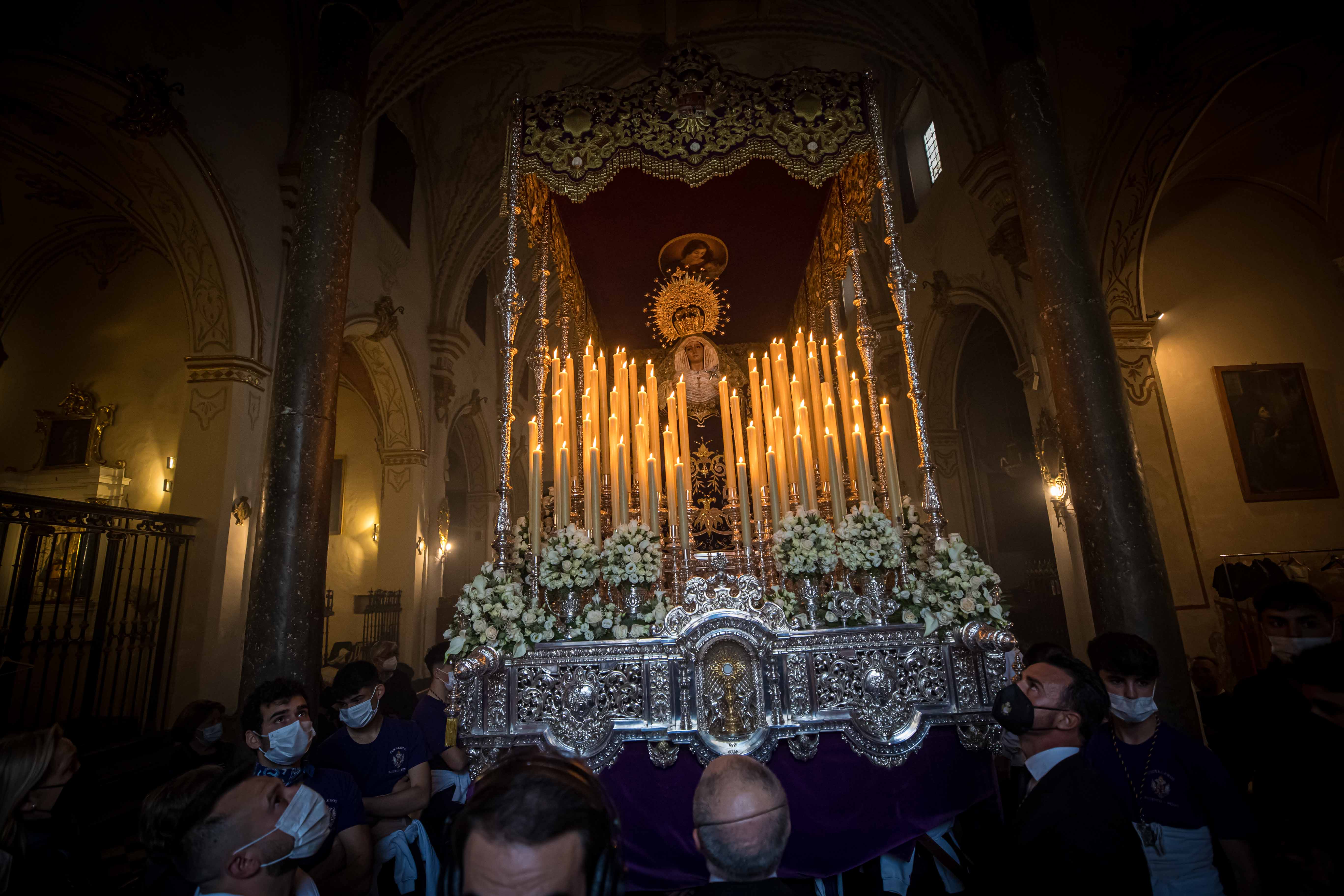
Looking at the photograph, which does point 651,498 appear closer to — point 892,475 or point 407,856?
point 892,475

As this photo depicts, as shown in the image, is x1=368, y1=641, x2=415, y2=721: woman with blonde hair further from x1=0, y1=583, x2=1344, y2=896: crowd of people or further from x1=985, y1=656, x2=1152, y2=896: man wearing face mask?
x1=985, y1=656, x2=1152, y2=896: man wearing face mask

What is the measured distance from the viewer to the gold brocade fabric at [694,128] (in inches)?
182

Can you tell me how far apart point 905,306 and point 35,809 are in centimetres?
493

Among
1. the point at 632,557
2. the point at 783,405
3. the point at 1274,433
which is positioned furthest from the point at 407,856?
the point at 1274,433

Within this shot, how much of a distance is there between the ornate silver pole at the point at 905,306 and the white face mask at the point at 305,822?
320 cm

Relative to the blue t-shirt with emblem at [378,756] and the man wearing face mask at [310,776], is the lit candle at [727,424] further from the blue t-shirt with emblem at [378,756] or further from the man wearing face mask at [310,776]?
the man wearing face mask at [310,776]

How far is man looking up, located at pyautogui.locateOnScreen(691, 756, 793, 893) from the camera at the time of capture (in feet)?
4.44

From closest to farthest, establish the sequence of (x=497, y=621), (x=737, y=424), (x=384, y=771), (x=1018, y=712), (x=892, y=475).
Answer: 1. (x=1018, y=712)
2. (x=384, y=771)
3. (x=497, y=621)
4. (x=892, y=475)
5. (x=737, y=424)

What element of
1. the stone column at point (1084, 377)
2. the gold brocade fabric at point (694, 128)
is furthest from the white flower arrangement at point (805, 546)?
the gold brocade fabric at point (694, 128)

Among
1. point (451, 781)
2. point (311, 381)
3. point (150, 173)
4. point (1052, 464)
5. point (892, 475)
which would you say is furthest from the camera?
point (1052, 464)

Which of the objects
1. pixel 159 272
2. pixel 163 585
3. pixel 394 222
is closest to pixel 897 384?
pixel 394 222

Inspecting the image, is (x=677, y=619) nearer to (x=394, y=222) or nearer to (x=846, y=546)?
(x=846, y=546)

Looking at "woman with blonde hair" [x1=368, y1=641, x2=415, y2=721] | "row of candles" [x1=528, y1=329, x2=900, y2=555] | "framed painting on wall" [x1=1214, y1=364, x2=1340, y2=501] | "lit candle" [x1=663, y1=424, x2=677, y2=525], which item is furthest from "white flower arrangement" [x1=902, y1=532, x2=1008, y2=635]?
"framed painting on wall" [x1=1214, y1=364, x2=1340, y2=501]

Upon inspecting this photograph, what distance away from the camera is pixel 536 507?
11.6 ft
